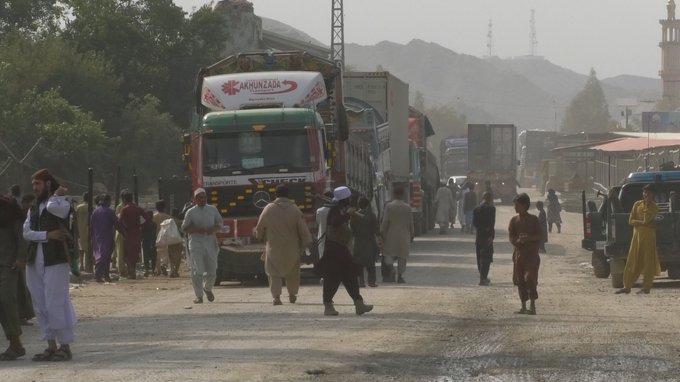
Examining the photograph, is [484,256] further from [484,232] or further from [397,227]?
[397,227]

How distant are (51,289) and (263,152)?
37.8 ft

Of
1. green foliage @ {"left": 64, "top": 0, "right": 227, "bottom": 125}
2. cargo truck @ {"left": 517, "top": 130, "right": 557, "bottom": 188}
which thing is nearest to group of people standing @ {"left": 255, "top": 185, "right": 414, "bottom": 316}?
green foliage @ {"left": 64, "top": 0, "right": 227, "bottom": 125}

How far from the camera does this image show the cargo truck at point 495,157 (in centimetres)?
7750

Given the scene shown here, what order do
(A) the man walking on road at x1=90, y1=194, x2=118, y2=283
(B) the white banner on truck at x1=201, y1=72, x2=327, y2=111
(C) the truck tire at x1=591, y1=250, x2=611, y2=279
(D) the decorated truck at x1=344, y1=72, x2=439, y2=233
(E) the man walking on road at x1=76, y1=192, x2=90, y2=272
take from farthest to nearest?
(D) the decorated truck at x1=344, y1=72, x2=439, y2=233 → (E) the man walking on road at x1=76, y1=192, x2=90, y2=272 → (C) the truck tire at x1=591, y1=250, x2=611, y2=279 → (A) the man walking on road at x1=90, y1=194, x2=118, y2=283 → (B) the white banner on truck at x1=201, y1=72, x2=327, y2=111

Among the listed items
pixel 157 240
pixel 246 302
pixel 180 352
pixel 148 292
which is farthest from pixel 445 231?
pixel 180 352

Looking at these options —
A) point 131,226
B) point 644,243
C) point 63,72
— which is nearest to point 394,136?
point 131,226

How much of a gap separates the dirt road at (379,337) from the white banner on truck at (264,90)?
322cm

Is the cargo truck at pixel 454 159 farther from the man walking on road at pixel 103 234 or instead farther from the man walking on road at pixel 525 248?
the man walking on road at pixel 525 248

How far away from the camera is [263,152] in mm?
25469

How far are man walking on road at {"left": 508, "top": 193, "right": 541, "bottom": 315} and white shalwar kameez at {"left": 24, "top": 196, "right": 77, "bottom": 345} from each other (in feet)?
23.5

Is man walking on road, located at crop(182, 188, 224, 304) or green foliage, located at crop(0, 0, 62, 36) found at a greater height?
green foliage, located at crop(0, 0, 62, 36)

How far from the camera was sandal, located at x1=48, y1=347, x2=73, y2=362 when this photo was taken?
1422 cm

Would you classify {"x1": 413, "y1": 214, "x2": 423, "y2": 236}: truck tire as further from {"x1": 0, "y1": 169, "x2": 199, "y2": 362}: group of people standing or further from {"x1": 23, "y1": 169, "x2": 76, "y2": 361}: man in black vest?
{"x1": 23, "y1": 169, "x2": 76, "y2": 361}: man in black vest

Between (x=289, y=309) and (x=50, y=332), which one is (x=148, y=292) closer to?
(x=289, y=309)
